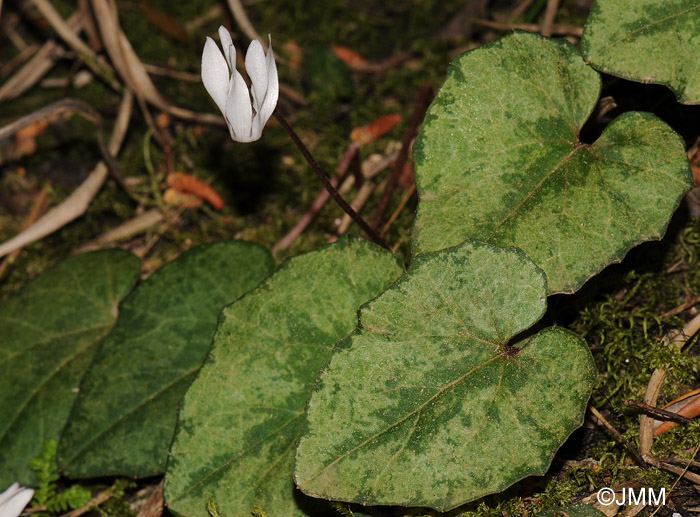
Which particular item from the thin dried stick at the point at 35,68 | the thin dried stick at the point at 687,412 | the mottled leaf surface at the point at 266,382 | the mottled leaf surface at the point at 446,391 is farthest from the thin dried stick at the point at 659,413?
the thin dried stick at the point at 35,68

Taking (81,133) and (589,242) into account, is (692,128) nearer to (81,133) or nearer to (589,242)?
(589,242)

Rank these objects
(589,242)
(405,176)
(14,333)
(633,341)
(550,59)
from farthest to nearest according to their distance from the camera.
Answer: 1. (405,176)
2. (14,333)
3. (633,341)
4. (550,59)
5. (589,242)

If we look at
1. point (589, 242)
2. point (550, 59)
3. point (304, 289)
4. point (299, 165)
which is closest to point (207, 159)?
point (299, 165)

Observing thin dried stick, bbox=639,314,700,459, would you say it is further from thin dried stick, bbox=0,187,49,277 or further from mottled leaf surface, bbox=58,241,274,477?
thin dried stick, bbox=0,187,49,277

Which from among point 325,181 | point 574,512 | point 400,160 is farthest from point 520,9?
point 574,512

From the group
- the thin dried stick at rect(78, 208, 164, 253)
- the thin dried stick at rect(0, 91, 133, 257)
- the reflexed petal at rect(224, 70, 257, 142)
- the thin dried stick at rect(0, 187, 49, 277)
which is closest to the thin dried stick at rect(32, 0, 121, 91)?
the thin dried stick at rect(0, 91, 133, 257)

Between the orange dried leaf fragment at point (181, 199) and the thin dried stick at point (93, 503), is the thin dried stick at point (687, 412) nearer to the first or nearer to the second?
the thin dried stick at point (93, 503)

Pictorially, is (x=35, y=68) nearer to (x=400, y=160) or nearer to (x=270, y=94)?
(x=400, y=160)
